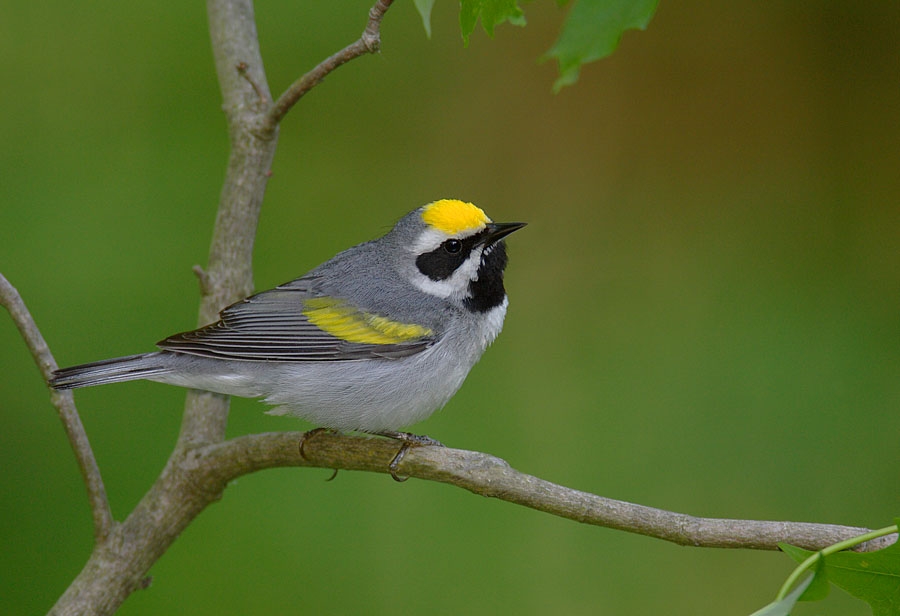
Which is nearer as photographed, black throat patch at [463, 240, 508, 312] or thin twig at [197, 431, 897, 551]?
thin twig at [197, 431, 897, 551]

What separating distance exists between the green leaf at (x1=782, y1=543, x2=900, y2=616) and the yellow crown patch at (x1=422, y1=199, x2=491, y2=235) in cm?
149

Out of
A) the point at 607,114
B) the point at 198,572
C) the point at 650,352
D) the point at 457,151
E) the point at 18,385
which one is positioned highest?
the point at 607,114

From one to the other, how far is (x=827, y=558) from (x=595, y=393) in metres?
2.36

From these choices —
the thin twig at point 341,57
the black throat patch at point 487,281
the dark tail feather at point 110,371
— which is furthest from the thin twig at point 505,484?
the thin twig at point 341,57

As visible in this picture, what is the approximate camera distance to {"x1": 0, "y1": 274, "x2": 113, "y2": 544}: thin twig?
7.76ft

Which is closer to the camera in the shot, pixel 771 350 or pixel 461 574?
pixel 461 574

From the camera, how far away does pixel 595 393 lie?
4.05 m

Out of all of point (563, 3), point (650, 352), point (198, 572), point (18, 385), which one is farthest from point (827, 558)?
point (18, 385)

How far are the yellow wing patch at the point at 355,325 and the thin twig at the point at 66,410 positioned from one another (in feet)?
2.40

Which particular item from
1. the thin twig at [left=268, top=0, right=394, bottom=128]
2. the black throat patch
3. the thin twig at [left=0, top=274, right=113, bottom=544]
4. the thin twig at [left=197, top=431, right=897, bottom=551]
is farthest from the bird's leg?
the thin twig at [left=268, top=0, right=394, bottom=128]

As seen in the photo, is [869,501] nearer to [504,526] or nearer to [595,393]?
[595,393]

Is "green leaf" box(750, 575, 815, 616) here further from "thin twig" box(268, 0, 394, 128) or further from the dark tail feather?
the dark tail feather

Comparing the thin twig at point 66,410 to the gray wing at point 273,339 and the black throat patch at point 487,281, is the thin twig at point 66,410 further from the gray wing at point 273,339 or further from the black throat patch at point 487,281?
the black throat patch at point 487,281

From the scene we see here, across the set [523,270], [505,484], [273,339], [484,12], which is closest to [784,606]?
[505,484]
